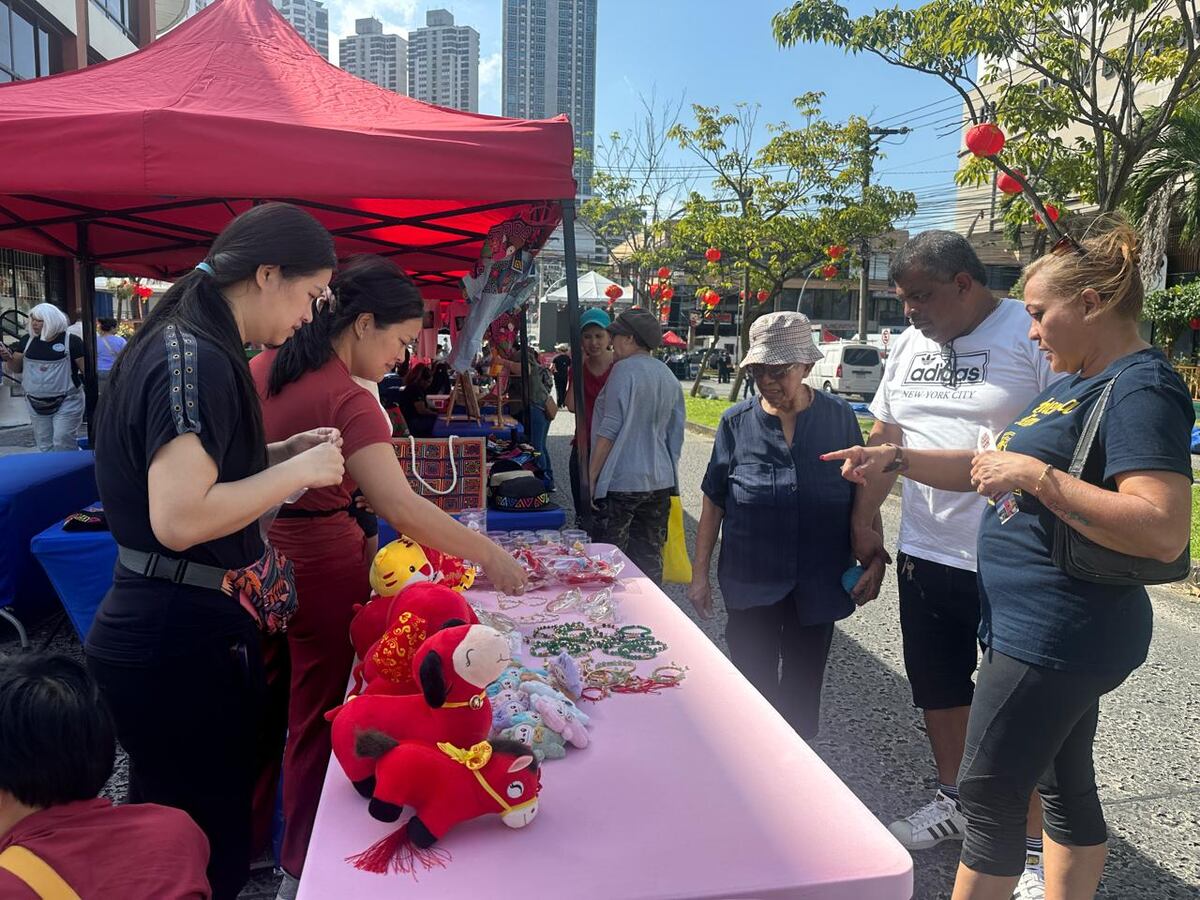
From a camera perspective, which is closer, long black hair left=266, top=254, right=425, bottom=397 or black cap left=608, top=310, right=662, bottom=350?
long black hair left=266, top=254, right=425, bottom=397

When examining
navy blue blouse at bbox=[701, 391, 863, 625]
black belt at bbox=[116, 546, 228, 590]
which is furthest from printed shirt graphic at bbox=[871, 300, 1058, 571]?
black belt at bbox=[116, 546, 228, 590]

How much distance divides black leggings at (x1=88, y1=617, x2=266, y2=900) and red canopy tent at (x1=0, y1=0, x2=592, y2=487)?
7.02ft

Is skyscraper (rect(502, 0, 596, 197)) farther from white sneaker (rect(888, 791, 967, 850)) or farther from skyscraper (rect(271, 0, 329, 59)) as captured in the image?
white sneaker (rect(888, 791, 967, 850))

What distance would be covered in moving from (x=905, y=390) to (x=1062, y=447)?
3.07 feet

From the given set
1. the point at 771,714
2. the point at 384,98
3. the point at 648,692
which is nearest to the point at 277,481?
the point at 648,692

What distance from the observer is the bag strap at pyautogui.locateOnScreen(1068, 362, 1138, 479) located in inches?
63.4

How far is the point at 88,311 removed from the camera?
6039 mm

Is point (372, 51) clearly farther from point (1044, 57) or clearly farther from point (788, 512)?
point (788, 512)

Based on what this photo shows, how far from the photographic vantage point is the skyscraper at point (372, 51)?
185ft

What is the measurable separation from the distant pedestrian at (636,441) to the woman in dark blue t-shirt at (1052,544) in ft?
7.72

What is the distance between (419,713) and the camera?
55.6 inches

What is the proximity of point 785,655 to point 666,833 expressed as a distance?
1.65m

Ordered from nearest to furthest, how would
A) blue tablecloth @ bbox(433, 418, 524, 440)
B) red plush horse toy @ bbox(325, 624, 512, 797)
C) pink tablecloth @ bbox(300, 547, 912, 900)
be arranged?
pink tablecloth @ bbox(300, 547, 912, 900) < red plush horse toy @ bbox(325, 624, 512, 797) < blue tablecloth @ bbox(433, 418, 524, 440)

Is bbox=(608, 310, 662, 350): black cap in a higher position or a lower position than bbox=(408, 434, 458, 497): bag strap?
higher
